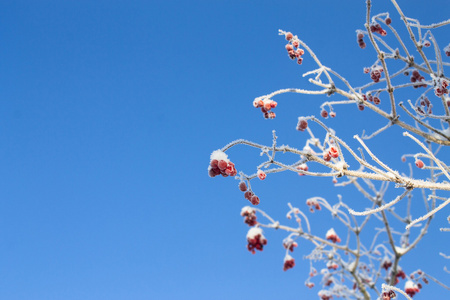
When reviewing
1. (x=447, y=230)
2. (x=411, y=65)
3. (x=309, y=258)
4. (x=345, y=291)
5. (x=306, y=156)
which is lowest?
(x=447, y=230)

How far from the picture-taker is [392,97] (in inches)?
137

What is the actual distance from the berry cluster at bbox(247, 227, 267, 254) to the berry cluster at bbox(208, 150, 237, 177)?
198 cm

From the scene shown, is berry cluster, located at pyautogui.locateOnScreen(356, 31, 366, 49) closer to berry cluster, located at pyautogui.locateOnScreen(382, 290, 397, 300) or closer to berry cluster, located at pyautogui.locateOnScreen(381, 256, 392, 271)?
berry cluster, located at pyautogui.locateOnScreen(382, 290, 397, 300)

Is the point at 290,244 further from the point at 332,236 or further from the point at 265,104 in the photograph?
the point at 265,104

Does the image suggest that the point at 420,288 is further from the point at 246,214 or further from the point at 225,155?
the point at 225,155

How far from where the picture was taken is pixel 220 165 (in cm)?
248

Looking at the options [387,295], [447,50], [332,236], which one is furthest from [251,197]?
[332,236]

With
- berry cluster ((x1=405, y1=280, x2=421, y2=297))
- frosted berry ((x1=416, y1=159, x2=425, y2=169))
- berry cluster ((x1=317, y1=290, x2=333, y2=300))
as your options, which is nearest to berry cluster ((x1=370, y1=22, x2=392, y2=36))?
frosted berry ((x1=416, y1=159, x2=425, y2=169))

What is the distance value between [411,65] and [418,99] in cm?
43

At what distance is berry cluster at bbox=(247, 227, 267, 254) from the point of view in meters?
4.27

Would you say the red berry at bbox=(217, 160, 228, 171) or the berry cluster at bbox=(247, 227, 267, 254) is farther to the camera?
the berry cluster at bbox=(247, 227, 267, 254)

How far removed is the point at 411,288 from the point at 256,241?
3868 millimetres

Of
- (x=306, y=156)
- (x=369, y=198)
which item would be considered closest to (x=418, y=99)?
(x=306, y=156)

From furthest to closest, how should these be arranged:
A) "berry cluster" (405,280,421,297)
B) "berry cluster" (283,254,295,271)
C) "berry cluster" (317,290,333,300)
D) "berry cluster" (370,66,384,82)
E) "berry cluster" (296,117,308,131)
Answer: "berry cluster" (317,290,333,300) → "berry cluster" (405,280,421,297) → "berry cluster" (283,254,295,271) → "berry cluster" (370,66,384,82) → "berry cluster" (296,117,308,131)
